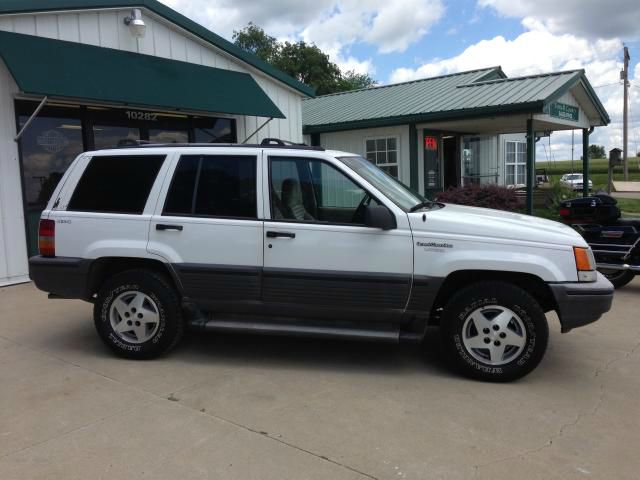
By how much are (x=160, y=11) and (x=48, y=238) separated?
19.9ft

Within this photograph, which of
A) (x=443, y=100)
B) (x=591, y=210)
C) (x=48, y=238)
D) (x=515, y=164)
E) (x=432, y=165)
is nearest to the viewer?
(x=48, y=238)

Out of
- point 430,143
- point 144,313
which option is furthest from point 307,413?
point 430,143

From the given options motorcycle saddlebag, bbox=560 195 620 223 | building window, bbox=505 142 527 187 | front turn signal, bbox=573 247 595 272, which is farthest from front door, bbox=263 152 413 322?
building window, bbox=505 142 527 187

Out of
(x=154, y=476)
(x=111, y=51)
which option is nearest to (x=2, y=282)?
(x=111, y=51)

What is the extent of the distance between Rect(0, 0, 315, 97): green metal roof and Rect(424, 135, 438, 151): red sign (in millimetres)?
4104

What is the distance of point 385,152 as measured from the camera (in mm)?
15945

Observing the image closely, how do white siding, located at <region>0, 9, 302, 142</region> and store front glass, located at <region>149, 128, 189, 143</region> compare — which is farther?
store front glass, located at <region>149, 128, 189, 143</region>

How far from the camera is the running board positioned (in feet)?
14.8

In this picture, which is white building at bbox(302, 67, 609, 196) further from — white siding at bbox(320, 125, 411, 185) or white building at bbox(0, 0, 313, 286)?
white building at bbox(0, 0, 313, 286)

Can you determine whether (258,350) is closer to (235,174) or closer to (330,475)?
(235,174)

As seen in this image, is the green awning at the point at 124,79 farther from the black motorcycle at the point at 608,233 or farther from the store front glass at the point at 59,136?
the black motorcycle at the point at 608,233

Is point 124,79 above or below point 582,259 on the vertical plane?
above

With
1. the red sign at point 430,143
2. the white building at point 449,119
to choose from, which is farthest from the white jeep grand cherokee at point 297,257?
the red sign at point 430,143

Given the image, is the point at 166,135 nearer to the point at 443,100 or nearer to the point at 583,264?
the point at 443,100
